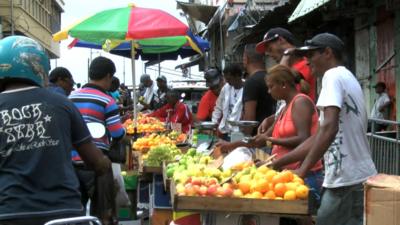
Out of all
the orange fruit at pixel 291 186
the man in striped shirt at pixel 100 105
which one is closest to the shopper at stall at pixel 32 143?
the orange fruit at pixel 291 186

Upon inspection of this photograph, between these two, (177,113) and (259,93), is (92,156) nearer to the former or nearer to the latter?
(259,93)

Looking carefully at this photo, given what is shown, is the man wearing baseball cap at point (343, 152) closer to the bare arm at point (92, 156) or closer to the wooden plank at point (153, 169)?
the bare arm at point (92, 156)

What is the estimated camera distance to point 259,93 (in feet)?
22.4

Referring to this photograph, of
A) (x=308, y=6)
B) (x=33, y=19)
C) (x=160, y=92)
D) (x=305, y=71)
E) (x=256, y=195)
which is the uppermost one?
(x=33, y=19)

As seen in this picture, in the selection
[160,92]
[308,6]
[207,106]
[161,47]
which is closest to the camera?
[308,6]

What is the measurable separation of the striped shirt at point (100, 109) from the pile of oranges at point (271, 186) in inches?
79.6

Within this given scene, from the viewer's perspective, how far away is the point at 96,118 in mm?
6066

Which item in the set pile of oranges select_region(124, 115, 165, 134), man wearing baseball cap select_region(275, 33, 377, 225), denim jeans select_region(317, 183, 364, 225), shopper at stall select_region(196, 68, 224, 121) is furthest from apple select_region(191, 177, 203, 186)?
shopper at stall select_region(196, 68, 224, 121)

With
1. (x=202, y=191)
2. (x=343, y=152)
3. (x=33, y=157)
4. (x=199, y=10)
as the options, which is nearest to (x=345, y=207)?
(x=343, y=152)

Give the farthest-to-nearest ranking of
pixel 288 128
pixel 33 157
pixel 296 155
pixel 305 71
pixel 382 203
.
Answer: pixel 305 71, pixel 288 128, pixel 296 155, pixel 382 203, pixel 33 157

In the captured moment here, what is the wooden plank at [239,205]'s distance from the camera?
4.00 metres

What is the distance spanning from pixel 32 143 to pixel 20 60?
0.41m

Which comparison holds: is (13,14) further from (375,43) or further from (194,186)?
(194,186)

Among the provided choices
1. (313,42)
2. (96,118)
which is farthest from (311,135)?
(96,118)
